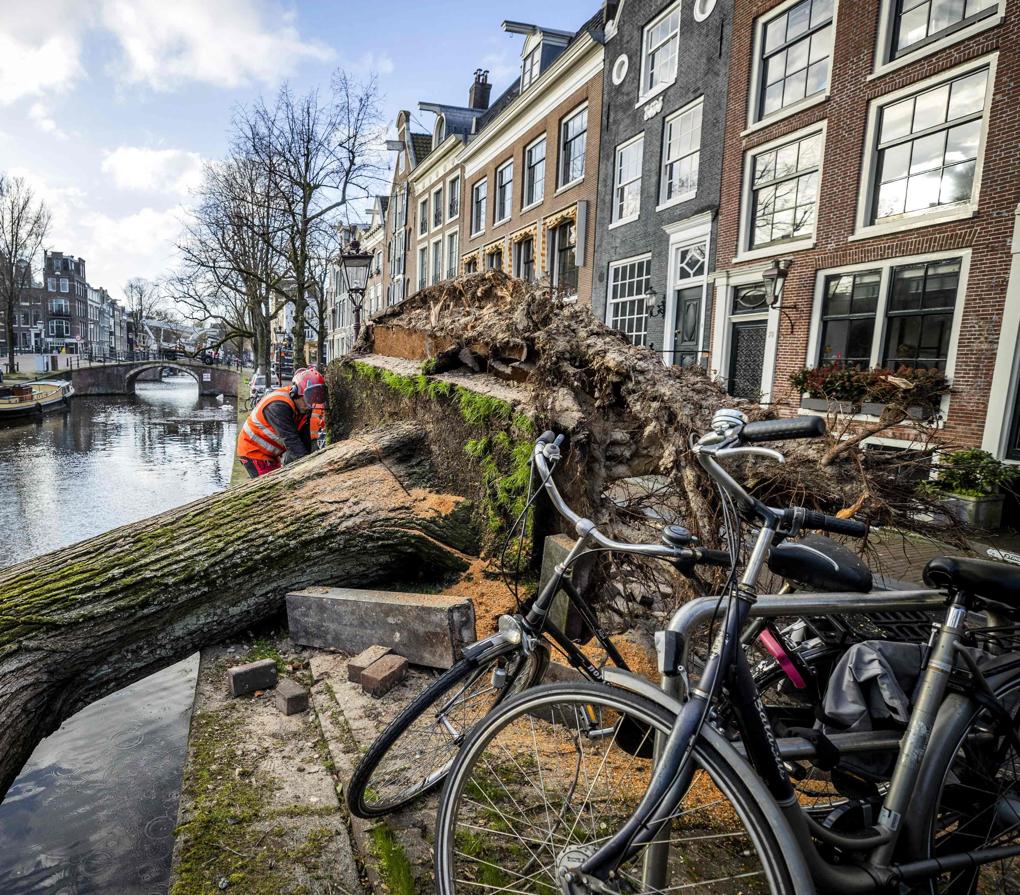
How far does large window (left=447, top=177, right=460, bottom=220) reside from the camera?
25.7m

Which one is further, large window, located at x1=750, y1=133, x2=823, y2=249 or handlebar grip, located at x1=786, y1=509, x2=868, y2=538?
large window, located at x1=750, y1=133, x2=823, y2=249

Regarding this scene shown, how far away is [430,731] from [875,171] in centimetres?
1092

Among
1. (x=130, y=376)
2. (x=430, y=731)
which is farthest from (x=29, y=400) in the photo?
(x=430, y=731)

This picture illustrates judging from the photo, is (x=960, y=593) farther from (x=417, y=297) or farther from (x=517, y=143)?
(x=517, y=143)

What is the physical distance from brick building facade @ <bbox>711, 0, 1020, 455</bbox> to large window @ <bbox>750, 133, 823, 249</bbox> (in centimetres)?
3

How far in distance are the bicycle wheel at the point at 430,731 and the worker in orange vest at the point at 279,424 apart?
422cm

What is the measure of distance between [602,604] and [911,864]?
5.88 feet

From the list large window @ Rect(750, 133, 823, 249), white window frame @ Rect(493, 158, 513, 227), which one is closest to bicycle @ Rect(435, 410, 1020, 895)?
large window @ Rect(750, 133, 823, 249)

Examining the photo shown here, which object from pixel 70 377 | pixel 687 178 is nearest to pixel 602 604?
pixel 687 178

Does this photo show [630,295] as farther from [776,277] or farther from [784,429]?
[784,429]

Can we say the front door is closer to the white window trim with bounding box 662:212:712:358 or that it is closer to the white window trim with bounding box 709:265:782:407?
the white window trim with bounding box 709:265:782:407

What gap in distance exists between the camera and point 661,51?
13.8m

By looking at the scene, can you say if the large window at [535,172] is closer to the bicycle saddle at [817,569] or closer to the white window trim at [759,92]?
the white window trim at [759,92]

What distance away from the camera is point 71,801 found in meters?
2.82
